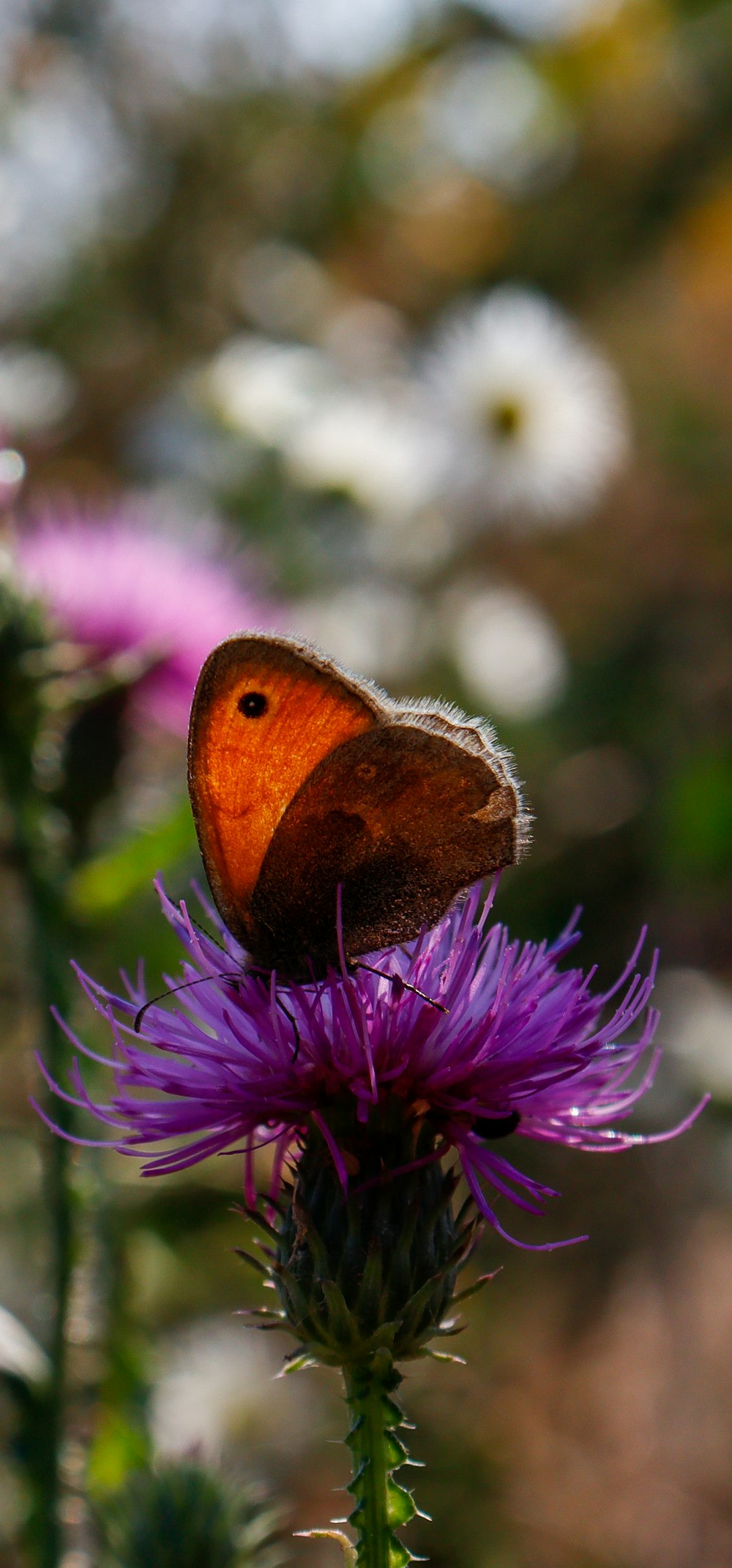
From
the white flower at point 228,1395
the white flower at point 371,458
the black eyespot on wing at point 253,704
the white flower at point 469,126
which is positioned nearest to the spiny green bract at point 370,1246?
the black eyespot on wing at point 253,704

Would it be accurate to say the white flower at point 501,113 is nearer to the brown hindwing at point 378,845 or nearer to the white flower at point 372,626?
the white flower at point 372,626

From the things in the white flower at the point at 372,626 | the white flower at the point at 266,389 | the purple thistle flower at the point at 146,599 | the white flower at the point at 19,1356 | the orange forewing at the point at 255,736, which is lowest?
the white flower at the point at 19,1356

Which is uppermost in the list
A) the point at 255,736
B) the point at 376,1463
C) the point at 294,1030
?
the point at 255,736

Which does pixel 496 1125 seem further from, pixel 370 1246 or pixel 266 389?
pixel 266 389

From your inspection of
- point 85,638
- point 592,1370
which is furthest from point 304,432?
point 592,1370

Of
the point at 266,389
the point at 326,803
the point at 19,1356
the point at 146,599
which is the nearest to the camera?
the point at 326,803

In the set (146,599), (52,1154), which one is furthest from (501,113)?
(52,1154)

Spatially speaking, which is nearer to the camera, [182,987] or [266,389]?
[182,987]

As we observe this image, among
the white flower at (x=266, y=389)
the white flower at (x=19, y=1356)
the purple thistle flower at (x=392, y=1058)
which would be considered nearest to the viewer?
the purple thistle flower at (x=392, y=1058)
